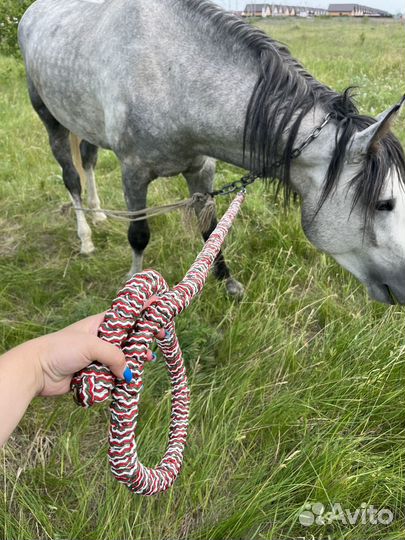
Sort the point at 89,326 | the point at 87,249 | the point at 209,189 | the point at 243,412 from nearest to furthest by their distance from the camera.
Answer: the point at 89,326, the point at 243,412, the point at 209,189, the point at 87,249

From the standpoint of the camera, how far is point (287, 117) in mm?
1712

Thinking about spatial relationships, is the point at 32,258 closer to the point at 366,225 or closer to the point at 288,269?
the point at 288,269

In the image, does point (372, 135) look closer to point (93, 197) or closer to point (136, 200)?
point (136, 200)

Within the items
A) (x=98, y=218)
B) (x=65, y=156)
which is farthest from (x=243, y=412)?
(x=65, y=156)

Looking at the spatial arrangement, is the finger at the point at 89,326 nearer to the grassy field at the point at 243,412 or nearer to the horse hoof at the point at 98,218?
the grassy field at the point at 243,412

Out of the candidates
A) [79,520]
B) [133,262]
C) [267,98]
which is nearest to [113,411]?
[79,520]

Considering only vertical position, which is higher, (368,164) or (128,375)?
(368,164)

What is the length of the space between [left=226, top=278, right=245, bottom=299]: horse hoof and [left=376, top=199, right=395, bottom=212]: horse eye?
1183 millimetres

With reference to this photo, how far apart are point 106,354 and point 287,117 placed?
4.05ft

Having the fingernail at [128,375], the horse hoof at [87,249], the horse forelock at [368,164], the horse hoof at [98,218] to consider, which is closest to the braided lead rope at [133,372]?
the fingernail at [128,375]

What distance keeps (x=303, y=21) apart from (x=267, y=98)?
25753mm

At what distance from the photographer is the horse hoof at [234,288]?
107 inches

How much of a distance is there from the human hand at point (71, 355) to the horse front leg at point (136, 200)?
171cm

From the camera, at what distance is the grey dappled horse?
5.42 ft
